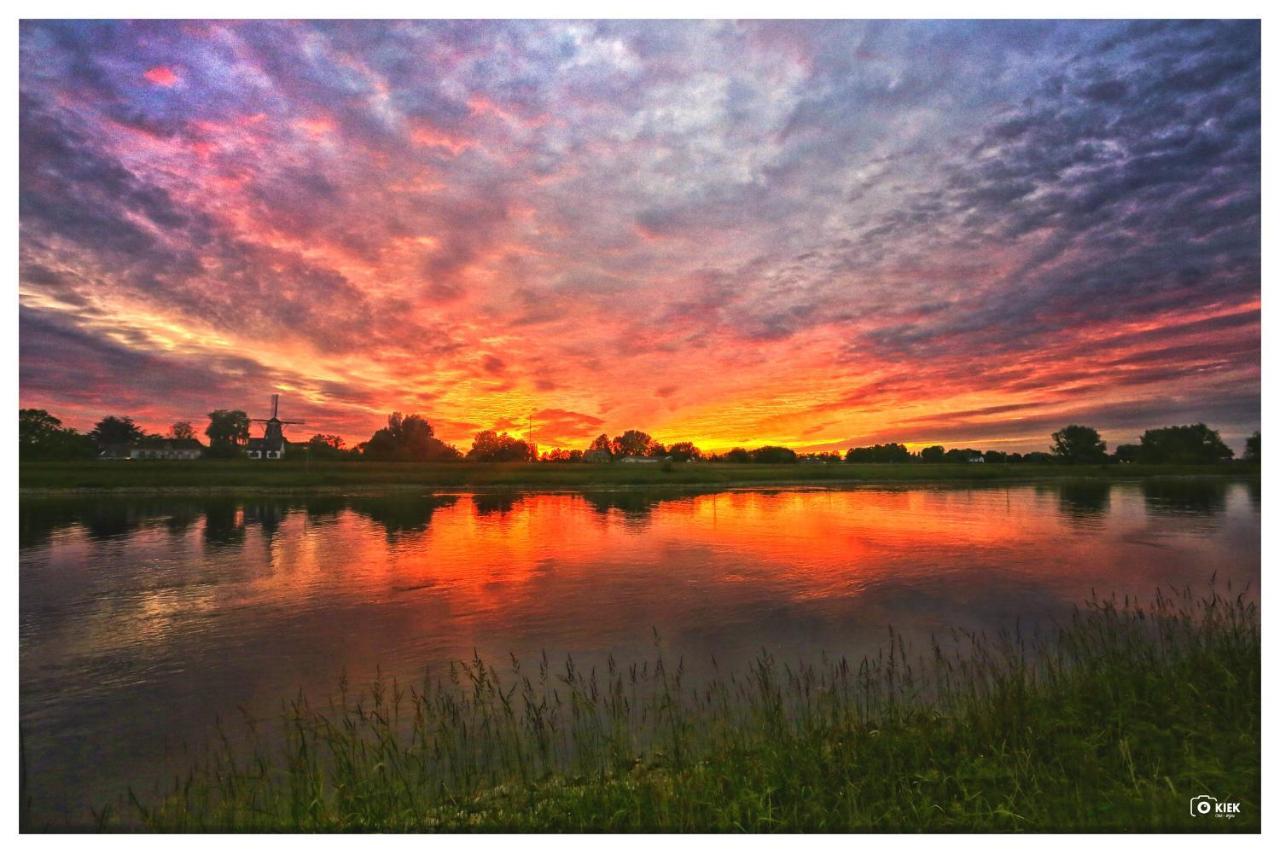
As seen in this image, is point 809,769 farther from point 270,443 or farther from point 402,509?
point 270,443

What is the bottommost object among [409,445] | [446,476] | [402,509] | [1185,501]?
[402,509]

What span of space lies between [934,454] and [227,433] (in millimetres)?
122693

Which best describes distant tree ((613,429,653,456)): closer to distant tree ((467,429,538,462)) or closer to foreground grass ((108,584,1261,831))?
distant tree ((467,429,538,462))

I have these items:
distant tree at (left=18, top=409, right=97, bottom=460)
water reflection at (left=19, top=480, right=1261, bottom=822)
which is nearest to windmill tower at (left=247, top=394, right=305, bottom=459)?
water reflection at (left=19, top=480, right=1261, bottom=822)

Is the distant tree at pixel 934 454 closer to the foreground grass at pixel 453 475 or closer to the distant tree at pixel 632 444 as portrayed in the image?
the foreground grass at pixel 453 475

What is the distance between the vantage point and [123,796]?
714 cm

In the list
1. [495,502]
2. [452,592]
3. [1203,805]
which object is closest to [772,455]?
[495,502]

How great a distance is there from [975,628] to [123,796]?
1613cm

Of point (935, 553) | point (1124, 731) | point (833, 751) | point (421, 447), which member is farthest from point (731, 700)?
point (421, 447)

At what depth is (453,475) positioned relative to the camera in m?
74.9

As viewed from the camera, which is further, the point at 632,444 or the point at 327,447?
the point at 632,444

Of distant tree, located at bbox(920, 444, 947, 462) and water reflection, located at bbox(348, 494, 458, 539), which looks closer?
water reflection, located at bbox(348, 494, 458, 539)

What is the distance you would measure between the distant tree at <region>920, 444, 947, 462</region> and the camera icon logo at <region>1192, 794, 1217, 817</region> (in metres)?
128

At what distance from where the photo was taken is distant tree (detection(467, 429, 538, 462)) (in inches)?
3674
